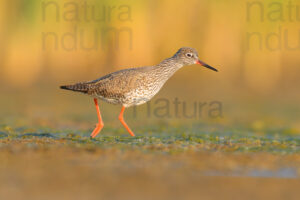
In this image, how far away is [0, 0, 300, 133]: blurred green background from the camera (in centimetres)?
1809

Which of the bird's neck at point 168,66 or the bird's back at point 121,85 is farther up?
the bird's neck at point 168,66

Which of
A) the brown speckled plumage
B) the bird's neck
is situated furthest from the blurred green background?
the brown speckled plumage

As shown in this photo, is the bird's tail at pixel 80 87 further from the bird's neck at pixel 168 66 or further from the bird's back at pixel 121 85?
the bird's neck at pixel 168 66

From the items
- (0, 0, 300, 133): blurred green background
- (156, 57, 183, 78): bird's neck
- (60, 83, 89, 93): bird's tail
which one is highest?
(0, 0, 300, 133): blurred green background

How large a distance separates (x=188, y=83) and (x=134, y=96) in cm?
1053

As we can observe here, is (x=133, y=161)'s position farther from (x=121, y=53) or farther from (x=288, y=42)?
(x=288, y=42)

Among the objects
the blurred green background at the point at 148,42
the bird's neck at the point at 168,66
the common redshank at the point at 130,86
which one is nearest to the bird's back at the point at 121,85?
the common redshank at the point at 130,86

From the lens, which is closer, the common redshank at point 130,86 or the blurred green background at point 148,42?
the common redshank at point 130,86

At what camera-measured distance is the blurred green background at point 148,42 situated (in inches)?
712

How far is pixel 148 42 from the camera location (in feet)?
61.7

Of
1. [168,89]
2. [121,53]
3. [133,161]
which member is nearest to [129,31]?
[121,53]

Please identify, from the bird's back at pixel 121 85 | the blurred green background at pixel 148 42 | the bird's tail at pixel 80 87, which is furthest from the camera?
the blurred green background at pixel 148 42

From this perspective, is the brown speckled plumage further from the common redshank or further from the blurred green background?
the blurred green background

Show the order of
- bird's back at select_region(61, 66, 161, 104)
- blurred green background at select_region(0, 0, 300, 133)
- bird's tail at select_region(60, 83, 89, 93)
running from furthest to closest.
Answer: blurred green background at select_region(0, 0, 300, 133)
bird's tail at select_region(60, 83, 89, 93)
bird's back at select_region(61, 66, 161, 104)
